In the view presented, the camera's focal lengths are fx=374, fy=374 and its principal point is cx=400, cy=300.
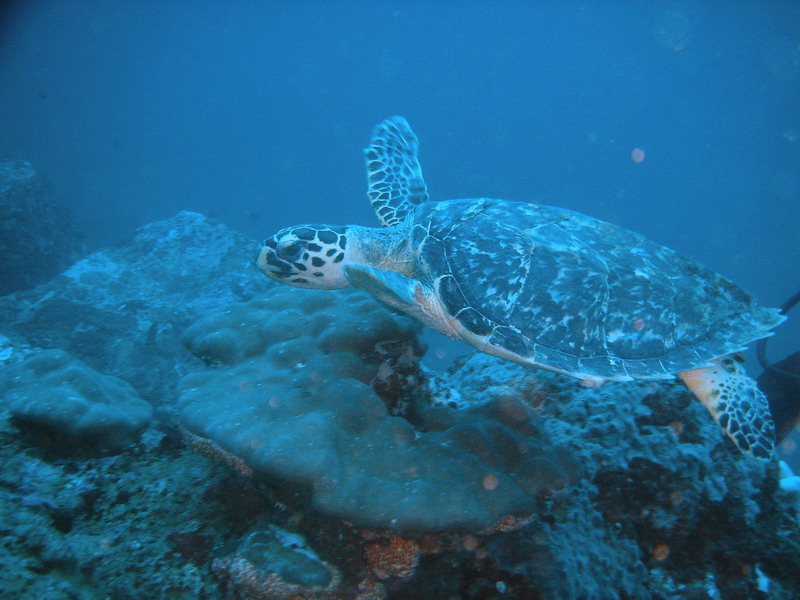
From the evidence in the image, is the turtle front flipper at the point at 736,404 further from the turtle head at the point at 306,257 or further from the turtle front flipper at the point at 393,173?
the turtle front flipper at the point at 393,173

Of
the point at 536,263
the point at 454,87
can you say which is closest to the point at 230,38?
the point at 454,87

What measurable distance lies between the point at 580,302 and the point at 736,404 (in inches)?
51.6

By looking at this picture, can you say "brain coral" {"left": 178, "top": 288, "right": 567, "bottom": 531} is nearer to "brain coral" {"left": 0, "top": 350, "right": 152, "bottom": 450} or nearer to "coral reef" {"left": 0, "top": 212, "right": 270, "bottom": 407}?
"brain coral" {"left": 0, "top": 350, "right": 152, "bottom": 450}

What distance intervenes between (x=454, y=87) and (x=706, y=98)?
2111 inches

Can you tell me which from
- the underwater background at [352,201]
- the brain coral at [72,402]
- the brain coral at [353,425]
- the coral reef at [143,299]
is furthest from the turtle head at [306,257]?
the coral reef at [143,299]

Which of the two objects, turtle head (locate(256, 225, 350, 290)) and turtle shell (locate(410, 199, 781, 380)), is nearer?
turtle shell (locate(410, 199, 781, 380))

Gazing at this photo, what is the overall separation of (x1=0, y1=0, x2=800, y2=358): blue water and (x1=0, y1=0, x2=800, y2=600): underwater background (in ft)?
1.79

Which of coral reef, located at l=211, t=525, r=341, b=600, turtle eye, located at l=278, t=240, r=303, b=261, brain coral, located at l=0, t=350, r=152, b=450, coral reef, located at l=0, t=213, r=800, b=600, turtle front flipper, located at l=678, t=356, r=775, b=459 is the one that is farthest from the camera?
turtle eye, located at l=278, t=240, r=303, b=261

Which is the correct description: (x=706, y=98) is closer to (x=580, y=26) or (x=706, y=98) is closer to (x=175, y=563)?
(x=580, y=26)

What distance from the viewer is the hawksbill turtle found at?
Result: 271cm

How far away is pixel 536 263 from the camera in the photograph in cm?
293

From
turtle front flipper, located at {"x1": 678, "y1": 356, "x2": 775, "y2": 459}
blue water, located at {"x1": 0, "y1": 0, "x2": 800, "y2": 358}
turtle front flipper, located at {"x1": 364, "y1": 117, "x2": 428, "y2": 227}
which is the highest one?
blue water, located at {"x1": 0, "y1": 0, "x2": 800, "y2": 358}

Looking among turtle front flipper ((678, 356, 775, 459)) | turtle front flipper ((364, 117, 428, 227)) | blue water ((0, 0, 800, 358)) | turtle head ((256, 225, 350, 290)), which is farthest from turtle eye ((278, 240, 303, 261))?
blue water ((0, 0, 800, 358))

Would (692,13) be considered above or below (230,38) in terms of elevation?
below
